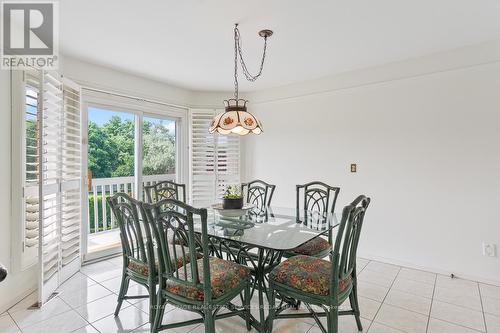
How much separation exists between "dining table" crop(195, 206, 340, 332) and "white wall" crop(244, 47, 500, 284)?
3.87 ft

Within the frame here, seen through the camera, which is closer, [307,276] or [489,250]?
[307,276]

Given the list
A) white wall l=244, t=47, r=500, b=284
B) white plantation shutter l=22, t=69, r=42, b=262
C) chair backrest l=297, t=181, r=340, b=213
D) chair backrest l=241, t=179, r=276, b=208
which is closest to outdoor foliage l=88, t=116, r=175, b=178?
white plantation shutter l=22, t=69, r=42, b=262

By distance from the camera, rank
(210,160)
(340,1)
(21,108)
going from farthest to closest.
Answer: (210,160) < (21,108) < (340,1)

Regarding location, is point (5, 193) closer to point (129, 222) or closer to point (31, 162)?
point (31, 162)

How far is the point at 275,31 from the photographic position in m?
2.53

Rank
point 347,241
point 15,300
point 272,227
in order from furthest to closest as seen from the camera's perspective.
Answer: point 15,300, point 272,227, point 347,241

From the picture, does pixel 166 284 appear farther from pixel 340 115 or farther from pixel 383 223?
pixel 340 115

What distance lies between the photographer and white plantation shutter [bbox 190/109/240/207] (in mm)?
4551

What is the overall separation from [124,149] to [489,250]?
182 inches

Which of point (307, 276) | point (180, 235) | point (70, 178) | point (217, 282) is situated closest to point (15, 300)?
point (70, 178)

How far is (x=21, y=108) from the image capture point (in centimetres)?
244

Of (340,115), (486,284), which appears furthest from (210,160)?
(486,284)

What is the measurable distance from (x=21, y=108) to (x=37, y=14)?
83 centimetres

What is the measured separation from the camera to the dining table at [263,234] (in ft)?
6.38
